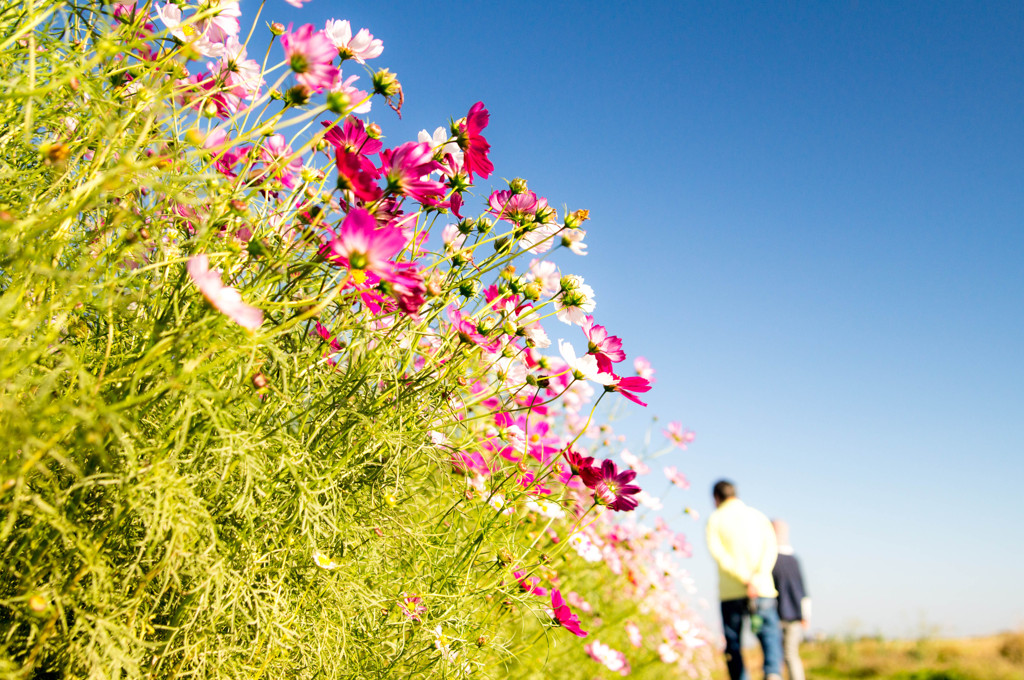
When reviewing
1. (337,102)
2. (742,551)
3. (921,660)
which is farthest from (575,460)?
(921,660)

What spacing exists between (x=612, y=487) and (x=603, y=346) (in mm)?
235

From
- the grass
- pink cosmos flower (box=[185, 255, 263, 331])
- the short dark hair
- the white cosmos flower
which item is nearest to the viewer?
pink cosmos flower (box=[185, 255, 263, 331])

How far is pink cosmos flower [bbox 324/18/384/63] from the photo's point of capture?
2.57 feet

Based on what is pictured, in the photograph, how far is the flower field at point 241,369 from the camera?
0.53 m

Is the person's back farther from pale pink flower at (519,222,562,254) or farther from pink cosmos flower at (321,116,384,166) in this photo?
pink cosmos flower at (321,116,384,166)

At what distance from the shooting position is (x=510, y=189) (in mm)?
910

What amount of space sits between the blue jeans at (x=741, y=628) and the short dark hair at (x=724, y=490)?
0.53 m

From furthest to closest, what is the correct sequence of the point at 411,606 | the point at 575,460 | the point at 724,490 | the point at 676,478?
the point at 724,490, the point at 676,478, the point at 575,460, the point at 411,606

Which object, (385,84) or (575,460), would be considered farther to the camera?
(575,460)

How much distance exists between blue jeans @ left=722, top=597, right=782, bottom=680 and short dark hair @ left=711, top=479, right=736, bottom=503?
53cm

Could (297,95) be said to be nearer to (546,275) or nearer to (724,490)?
(546,275)

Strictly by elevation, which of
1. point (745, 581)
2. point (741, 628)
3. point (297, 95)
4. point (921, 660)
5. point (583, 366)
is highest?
point (297, 95)

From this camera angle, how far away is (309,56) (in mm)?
654

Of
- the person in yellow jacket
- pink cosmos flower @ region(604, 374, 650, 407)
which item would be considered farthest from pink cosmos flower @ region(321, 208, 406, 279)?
the person in yellow jacket
